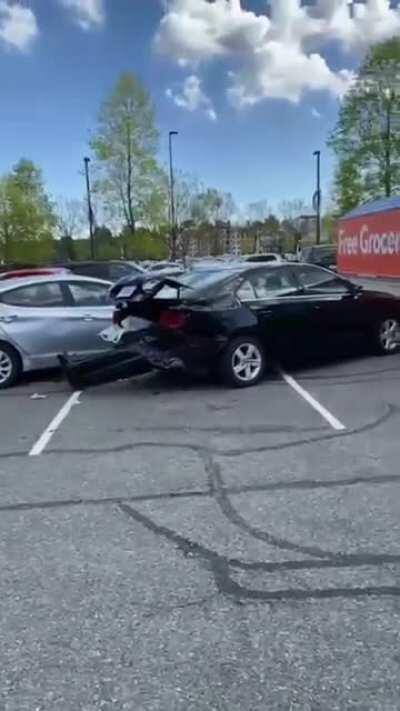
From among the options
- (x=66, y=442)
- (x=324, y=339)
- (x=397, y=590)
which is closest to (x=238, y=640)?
(x=397, y=590)

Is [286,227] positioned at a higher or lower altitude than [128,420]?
higher

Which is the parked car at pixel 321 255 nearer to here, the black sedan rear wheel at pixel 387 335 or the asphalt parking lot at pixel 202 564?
the black sedan rear wheel at pixel 387 335

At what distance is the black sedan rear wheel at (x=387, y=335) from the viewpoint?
937 cm

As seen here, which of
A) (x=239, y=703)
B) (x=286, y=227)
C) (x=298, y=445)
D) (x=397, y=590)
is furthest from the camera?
(x=286, y=227)

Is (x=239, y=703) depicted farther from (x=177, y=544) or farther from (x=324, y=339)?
(x=324, y=339)

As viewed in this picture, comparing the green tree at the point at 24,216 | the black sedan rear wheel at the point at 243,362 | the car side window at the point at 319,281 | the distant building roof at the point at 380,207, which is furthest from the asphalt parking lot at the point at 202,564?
the green tree at the point at 24,216

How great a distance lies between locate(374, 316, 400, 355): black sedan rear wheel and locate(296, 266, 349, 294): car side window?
34.8 inches

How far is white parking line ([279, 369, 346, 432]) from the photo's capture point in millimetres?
5949

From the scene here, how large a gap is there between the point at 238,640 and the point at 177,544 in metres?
0.95

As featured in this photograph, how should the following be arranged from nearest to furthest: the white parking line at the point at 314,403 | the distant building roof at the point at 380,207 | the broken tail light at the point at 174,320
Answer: the white parking line at the point at 314,403
the broken tail light at the point at 174,320
the distant building roof at the point at 380,207

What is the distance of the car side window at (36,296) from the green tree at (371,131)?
87.3ft

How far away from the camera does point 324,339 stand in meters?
8.73

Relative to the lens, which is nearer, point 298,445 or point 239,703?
point 239,703

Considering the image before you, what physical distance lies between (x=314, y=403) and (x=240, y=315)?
161 centimetres
